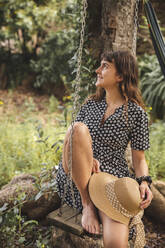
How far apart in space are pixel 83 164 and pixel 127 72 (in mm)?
717

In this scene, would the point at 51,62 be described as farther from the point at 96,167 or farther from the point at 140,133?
the point at 96,167

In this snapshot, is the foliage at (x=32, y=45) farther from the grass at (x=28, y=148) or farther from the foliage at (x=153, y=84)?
the grass at (x=28, y=148)

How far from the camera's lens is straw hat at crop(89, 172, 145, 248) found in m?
1.45

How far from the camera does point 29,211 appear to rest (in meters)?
2.27

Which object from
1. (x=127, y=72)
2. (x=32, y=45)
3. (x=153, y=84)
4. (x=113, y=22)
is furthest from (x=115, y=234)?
(x=32, y=45)

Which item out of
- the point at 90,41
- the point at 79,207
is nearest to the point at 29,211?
the point at 79,207

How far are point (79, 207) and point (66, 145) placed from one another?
1.42 ft

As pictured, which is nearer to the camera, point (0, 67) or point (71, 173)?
point (71, 173)

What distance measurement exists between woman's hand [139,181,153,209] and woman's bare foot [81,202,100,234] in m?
0.28

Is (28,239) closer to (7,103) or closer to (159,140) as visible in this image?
(159,140)

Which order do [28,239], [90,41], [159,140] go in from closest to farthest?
[28,239] → [90,41] → [159,140]

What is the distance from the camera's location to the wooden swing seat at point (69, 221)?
58.6 inches

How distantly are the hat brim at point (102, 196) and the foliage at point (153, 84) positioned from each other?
3511mm

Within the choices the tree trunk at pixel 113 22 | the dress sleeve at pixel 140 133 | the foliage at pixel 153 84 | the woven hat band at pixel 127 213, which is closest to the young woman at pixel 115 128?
the dress sleeve at pixel 140 133
